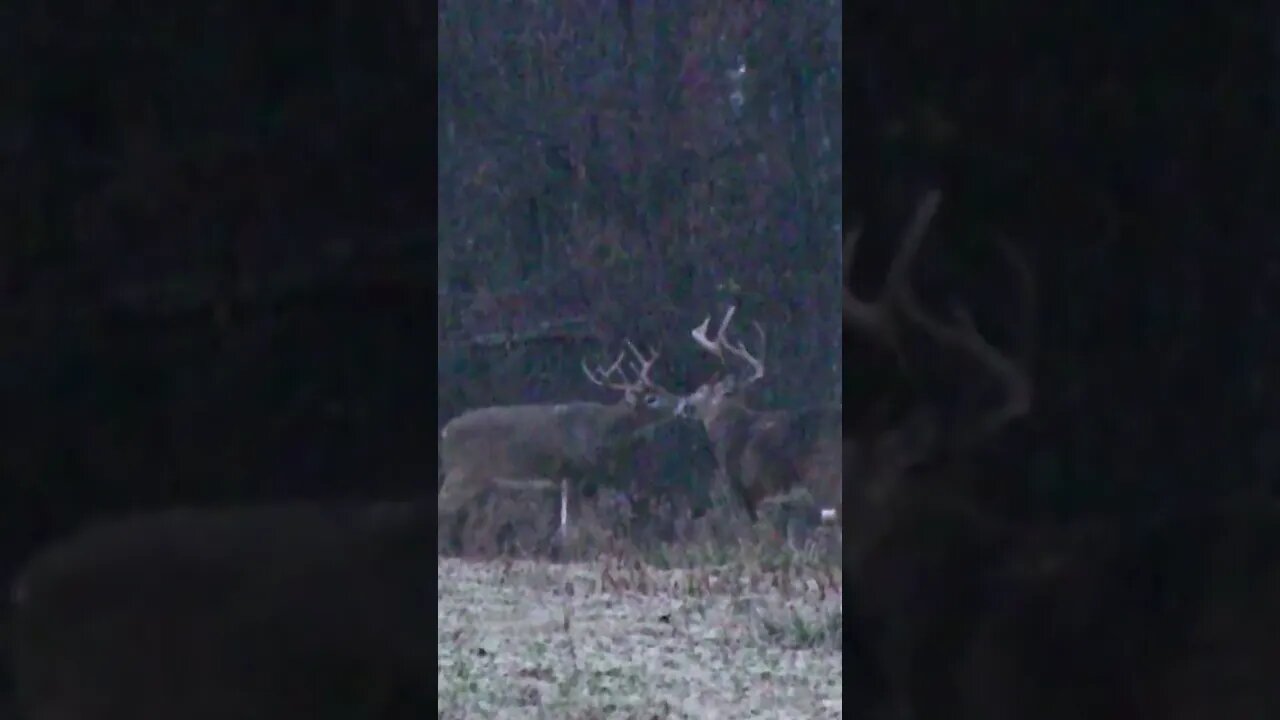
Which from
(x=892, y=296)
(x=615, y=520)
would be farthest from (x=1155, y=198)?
(x=615, y=520)

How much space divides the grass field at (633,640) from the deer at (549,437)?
15cm

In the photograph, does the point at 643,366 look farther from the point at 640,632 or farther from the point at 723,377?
the point at 640,632

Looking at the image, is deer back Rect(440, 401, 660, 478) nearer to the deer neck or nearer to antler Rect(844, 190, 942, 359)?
the deer neck

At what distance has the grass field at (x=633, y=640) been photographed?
3.53m

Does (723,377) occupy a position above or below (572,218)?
below

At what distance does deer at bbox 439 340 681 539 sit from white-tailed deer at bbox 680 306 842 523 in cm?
10

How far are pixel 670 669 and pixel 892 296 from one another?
0.91m

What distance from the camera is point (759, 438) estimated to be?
11.6ft

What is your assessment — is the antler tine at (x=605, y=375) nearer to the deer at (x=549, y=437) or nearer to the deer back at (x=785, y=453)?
the deer at (x=549, y=437)
